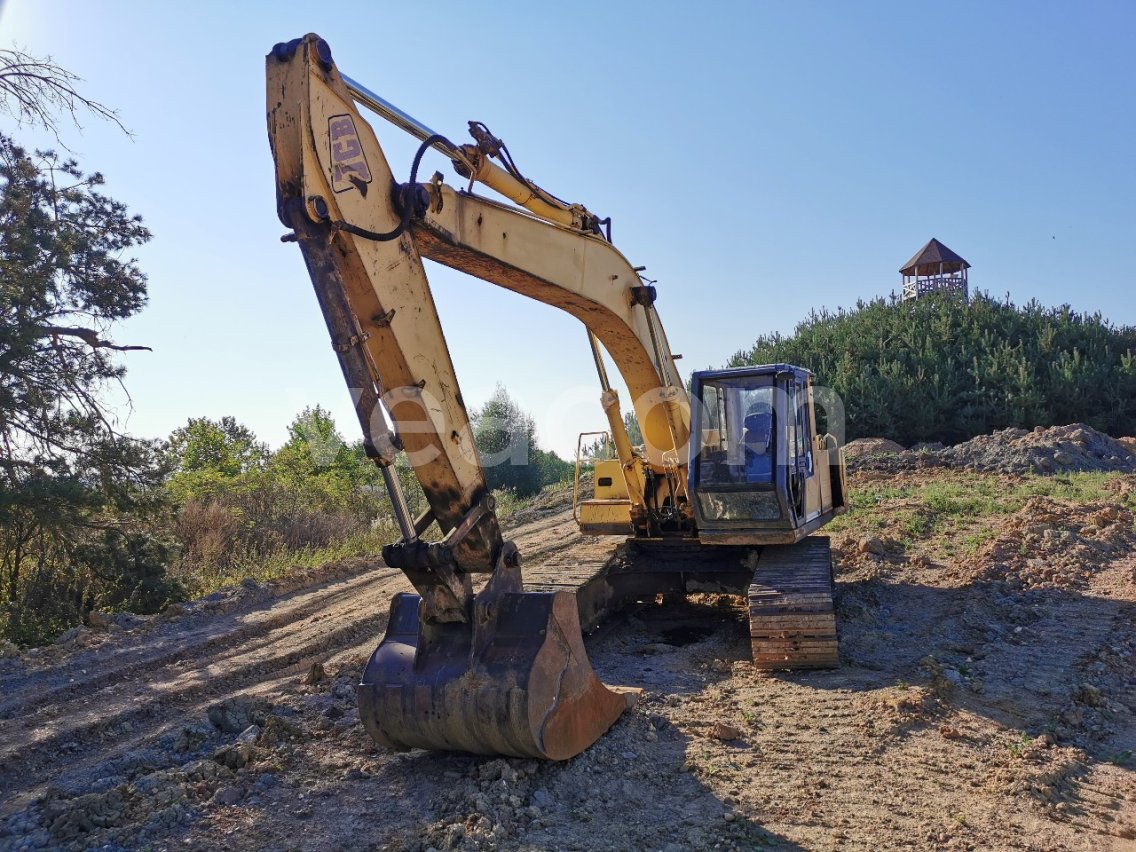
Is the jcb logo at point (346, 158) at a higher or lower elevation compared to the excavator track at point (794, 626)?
higher

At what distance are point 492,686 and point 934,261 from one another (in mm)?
30853

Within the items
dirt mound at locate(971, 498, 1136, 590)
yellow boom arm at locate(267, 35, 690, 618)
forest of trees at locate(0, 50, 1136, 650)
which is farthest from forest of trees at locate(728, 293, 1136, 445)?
yellow boom arm at locate(267, 35, 690, 618)

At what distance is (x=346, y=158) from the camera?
14.2 ft

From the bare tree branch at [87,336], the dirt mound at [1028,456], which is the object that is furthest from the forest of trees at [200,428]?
the dirt mound at [1028,456]

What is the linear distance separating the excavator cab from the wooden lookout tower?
82.6 feet

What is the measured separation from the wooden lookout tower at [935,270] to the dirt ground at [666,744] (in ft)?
77.3

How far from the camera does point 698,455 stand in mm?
7629

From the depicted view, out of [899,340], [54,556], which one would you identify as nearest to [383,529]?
[54,556]

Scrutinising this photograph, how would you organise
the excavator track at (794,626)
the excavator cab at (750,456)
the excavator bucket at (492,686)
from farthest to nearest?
the excavator cab at (750,456) → the excavator track at (794,626) → the excavator bucket at (492,686)

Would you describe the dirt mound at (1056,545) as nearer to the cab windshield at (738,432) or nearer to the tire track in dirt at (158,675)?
the cab windshield at (738,432)

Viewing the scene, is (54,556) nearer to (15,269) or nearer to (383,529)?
(15,269)

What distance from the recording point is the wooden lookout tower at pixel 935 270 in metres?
31.2

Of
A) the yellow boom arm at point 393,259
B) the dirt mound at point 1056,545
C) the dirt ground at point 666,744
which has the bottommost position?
the dirt ground at point 666,744

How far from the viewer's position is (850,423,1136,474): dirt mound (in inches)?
714
